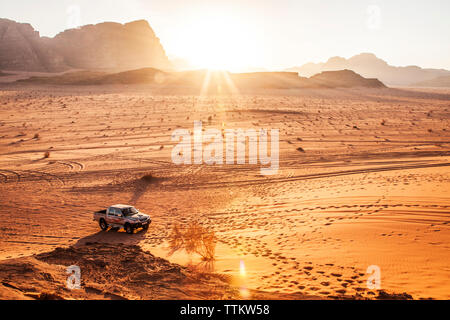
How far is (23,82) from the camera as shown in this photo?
273ft

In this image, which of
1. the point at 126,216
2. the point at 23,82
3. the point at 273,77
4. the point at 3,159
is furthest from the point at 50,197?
the point at 273,77

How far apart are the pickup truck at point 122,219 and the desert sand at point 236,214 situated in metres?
0.38

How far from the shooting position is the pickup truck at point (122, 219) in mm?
12820

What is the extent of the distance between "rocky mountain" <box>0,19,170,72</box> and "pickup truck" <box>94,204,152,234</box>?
4972 inches

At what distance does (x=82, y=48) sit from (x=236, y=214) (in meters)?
151

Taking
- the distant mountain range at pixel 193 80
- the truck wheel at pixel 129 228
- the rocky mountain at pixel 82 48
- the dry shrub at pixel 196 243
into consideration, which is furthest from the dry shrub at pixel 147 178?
the rocky mountain at pixel 82 48

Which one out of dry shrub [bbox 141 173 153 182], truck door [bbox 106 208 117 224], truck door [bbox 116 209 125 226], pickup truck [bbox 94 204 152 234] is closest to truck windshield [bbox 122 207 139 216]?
pickup truck [bbox 94 204 152 234]

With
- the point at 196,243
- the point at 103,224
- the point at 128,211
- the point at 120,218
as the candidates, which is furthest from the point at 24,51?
the point at 196,243

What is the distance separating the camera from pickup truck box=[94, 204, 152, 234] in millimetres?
12820

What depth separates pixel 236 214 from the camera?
14570 millimetres

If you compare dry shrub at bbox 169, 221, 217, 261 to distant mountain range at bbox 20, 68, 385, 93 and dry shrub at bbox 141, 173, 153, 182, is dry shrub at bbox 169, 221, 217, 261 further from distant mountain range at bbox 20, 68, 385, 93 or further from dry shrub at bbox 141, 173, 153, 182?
distant mountain range at bbox 20, 68, 385, 93

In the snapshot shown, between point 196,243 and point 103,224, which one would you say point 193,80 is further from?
point 196,243

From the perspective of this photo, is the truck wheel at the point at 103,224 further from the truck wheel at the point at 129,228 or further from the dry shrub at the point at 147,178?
the dry shrub at the point at 147,178
